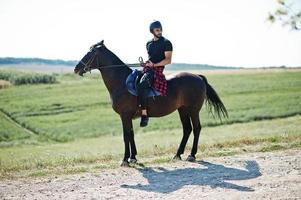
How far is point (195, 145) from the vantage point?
11.2 m

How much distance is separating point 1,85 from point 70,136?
143 feet

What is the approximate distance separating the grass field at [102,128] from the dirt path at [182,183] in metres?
1.12

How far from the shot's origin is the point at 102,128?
3803 cm

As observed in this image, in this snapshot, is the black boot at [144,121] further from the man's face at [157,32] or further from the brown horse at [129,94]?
the man's face at [157,32]

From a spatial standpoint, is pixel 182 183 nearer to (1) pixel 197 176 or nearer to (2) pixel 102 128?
(1) pixel 197 176

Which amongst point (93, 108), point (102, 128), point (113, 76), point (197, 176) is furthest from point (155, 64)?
point (93, 108)

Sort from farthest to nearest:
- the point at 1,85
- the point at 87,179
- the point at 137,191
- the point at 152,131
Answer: the point at 1,85 < the point at 152,131 < the point at 87,179 < the point at 137,191

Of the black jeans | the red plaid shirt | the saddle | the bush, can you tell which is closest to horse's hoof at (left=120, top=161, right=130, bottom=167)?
the black jeans

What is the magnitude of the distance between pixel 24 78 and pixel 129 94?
72.7 m

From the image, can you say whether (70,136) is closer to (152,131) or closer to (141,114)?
(152,131)

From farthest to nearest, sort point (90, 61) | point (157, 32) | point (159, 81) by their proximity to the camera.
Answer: point (90, 61) < point (159, 81) < point (157, 32)

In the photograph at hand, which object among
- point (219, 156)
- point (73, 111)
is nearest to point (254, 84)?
point (73, 111)

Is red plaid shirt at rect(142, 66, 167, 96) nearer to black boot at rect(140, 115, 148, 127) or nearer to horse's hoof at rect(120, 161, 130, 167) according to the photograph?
black boot at rect(140, 115, 148, 127)

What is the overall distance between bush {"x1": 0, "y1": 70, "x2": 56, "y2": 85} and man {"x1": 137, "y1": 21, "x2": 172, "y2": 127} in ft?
229
